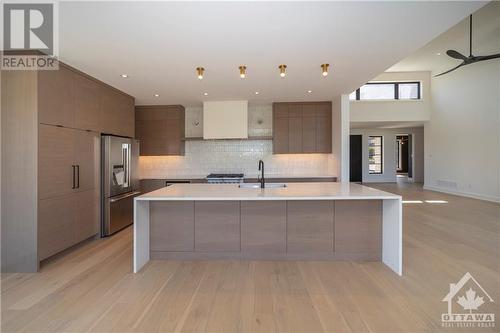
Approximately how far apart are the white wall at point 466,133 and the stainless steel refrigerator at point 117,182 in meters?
8.65

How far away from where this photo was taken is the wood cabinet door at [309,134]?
574cm

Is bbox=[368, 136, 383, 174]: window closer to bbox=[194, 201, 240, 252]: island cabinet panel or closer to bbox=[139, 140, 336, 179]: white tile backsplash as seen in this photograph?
bbox=[139, 140, 336, 179]: white tile backsplash

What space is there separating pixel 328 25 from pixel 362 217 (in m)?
2.14

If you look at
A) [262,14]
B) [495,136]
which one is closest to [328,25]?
[262,14]

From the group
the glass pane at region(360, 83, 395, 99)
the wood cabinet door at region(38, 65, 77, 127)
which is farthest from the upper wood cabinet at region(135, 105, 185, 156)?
the glass pane at region(360, 83, 395, 99)

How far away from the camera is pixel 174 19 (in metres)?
2.32

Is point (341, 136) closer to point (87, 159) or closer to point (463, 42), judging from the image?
point (463, 42)

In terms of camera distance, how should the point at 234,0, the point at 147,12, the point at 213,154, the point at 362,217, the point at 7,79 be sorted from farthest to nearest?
the point at 213,154
the point at 362,217
the point at 7,79
the point at 147,12
the point at 234,0

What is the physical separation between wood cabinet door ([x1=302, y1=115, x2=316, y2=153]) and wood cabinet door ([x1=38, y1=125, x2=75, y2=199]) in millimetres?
A: 4230

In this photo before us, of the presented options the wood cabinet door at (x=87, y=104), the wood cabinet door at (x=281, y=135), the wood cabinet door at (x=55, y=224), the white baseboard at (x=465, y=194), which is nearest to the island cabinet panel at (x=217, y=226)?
the wood cabinet door at (x=55, y=224)

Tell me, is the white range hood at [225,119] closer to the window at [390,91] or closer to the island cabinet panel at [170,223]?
the island cabinet panel at [170,223]

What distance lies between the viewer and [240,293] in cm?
238

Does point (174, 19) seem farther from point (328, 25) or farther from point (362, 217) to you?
point (362, 217)

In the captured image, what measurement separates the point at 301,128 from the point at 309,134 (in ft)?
0.73
